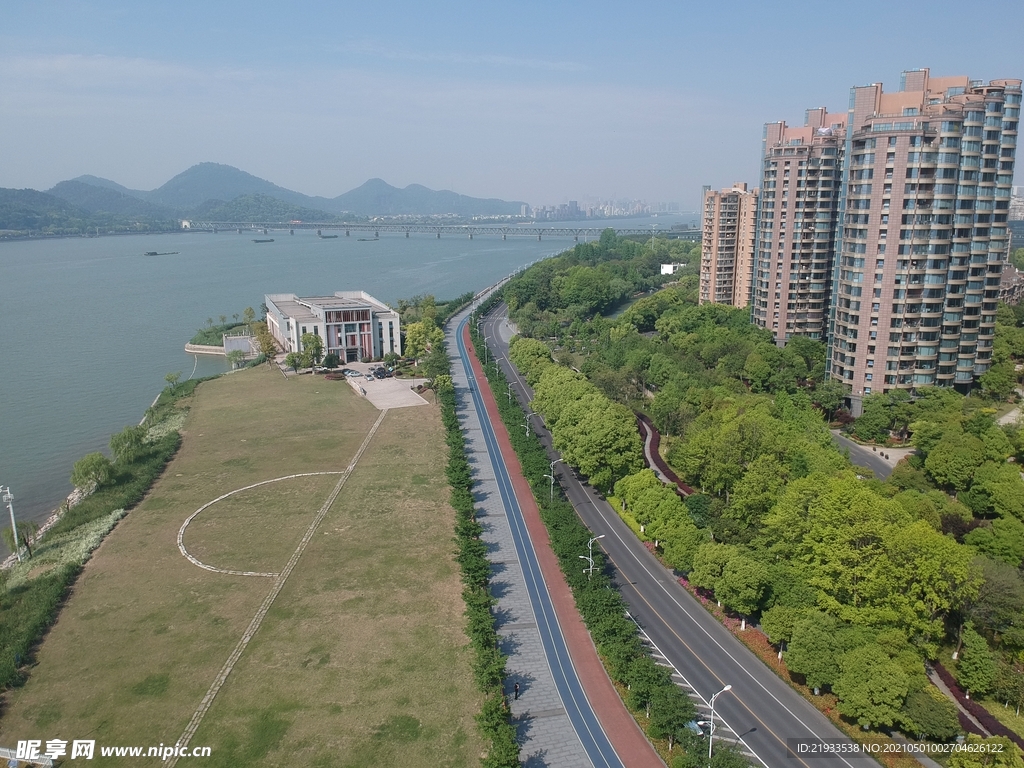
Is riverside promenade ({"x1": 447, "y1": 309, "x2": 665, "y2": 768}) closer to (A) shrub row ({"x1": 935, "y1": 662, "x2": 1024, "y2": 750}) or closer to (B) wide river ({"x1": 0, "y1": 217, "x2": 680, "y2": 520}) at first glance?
(A) shrub row ({"x1": 935, "y1": 662, "x2": 1024, "y2": 750})

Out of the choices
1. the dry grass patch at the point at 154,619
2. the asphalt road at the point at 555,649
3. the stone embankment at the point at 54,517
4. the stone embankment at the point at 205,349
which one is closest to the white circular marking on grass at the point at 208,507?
the dry grass patch at the point at 154,619

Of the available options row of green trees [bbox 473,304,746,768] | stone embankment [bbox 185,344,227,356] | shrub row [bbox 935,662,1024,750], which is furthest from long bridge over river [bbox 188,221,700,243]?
shrub row [bbox 935,662,1024,750]

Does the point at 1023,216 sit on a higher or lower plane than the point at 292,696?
higher

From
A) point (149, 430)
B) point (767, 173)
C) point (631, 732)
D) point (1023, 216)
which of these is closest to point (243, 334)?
point (149, 430)

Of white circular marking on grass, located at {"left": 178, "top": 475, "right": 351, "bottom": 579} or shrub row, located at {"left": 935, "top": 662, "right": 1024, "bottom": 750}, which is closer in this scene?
shrub row, located at {"left": 935, "top": 662, "right": 1024, "bottom": 750}

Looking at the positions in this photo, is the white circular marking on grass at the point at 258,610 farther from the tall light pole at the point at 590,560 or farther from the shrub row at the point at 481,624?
the tall light pole at the point at 590,560

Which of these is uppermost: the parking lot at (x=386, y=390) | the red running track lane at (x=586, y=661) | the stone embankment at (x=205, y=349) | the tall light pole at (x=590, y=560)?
the stone embankment at (x=205, y=349)

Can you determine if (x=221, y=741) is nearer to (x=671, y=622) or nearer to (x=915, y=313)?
(x=671, y=622)
